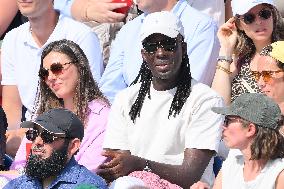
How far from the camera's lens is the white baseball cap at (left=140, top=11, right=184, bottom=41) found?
5945 millimetres

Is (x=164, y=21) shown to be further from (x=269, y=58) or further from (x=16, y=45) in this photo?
(x=16, y=45)

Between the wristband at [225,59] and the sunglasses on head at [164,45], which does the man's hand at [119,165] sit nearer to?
the sunglasses on head at [164,45]

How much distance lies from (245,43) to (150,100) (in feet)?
3.40

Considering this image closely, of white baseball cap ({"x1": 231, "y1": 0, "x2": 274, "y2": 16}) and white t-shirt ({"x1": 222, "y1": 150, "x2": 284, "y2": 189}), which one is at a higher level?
white baseball cap ({"x1": 231, "y1": 0, "x2": 274, "y2": 16})

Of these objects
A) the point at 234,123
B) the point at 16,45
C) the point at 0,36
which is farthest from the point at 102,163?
the point at 0,36

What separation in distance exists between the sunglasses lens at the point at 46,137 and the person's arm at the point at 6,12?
2948 millimetres

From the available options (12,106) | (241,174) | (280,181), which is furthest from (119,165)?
(12,106)

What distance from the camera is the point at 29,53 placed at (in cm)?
754

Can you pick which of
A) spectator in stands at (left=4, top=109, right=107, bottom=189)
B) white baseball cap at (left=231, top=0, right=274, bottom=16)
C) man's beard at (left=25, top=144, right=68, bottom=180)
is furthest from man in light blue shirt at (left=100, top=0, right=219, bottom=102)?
man's beard at (left=25, top=144, right=68, bottom=180)

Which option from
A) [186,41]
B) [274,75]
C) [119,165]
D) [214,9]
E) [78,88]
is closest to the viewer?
[119,165]

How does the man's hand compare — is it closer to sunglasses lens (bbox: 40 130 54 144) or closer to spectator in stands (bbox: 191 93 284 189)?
sunglasses lens (bbox: 40 130 54 144)

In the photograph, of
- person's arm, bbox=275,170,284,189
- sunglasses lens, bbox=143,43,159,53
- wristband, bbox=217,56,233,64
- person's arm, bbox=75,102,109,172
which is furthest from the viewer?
wristband, bbox=217,56,233,64

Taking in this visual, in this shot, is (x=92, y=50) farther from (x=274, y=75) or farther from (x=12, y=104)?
(x=274, y=75)

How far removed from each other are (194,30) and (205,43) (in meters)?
0.12
